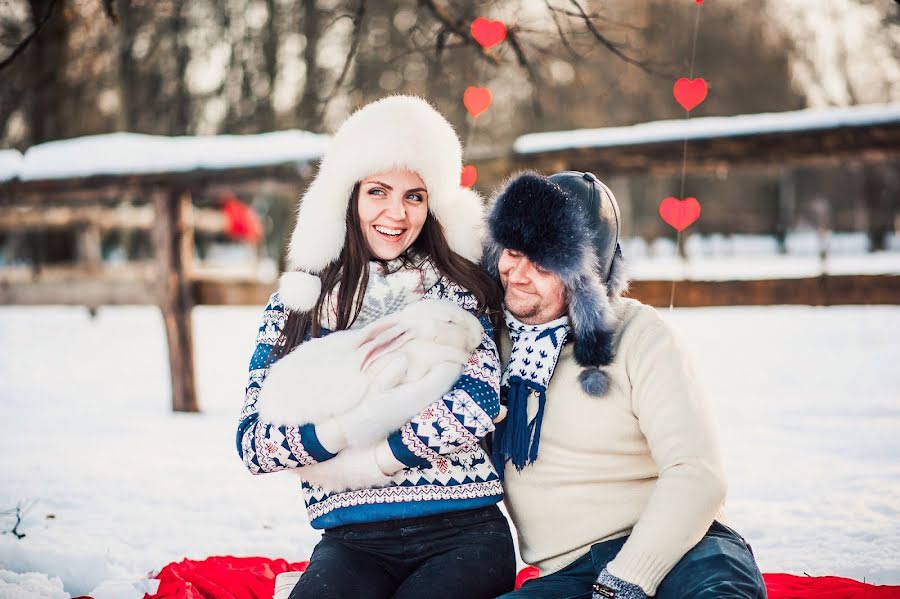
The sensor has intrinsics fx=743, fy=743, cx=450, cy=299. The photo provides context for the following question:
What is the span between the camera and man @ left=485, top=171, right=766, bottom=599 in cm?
192

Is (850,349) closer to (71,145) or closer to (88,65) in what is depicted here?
(71,145)

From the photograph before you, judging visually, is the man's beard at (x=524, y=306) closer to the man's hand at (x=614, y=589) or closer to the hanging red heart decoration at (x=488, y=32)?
the man's hand at (x=614, y=589)

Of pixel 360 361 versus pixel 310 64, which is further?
pixel 310 64

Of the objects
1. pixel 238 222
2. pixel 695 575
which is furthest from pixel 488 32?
pixel 238 222

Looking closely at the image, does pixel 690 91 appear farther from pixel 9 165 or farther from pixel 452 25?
pixel 9 165

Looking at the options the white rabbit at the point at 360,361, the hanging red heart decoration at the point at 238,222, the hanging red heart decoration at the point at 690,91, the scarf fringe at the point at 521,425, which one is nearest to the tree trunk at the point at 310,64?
the hanging red heart decoration at the point at 238,222

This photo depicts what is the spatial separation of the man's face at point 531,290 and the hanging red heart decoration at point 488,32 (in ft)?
7.68

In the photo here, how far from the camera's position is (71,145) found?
5773 mm

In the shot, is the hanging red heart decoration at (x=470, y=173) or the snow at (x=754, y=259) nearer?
the hanging red heart decoration at (x=470, y=173)

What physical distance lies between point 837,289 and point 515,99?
15144mm

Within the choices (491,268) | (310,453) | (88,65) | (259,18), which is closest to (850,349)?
(491,268)

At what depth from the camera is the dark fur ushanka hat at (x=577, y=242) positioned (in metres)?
2.06

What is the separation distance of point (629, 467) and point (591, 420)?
17 cm

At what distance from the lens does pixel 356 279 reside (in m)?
2.33
